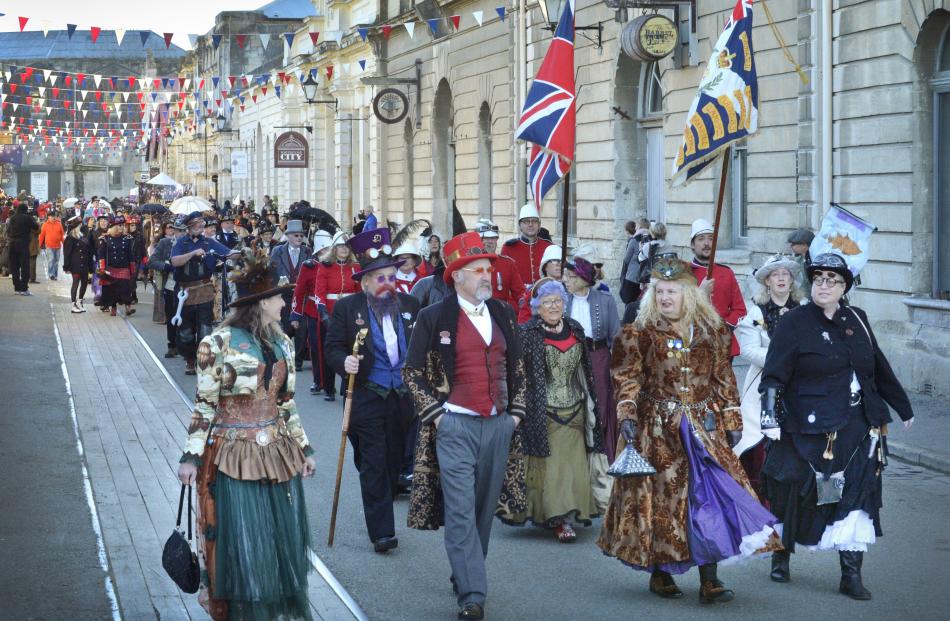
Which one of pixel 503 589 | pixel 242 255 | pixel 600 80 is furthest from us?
pixel 600 80

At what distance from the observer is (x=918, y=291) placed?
15.5m

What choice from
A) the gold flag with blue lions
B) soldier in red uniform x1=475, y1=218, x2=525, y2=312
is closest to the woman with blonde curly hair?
the gold flag with blue lions

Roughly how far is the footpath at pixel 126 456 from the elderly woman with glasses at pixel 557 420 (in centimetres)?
145

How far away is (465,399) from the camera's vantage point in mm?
7270

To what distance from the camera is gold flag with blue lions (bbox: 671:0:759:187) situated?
10.4 metres

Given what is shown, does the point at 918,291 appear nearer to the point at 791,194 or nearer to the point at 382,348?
the point at 791,194

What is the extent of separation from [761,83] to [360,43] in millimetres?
24231

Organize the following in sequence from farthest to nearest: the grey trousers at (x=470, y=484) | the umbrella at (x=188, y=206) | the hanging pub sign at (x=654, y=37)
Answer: the umbrella at (x=188, y=206)
the hanging pub sign at (x=654, y=37)
the grey trousers at (x=470, y=484)

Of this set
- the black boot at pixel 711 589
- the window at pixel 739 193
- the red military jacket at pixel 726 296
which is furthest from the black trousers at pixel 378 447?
the window at pixel 739 193

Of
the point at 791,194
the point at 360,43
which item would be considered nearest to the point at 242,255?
the point at 791,194

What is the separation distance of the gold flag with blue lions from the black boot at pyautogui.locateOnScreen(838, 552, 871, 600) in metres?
3.64

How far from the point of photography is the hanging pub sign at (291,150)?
42344mm

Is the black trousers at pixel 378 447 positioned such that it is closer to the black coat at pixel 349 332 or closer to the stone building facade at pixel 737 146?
the black coat at pixel 349 332

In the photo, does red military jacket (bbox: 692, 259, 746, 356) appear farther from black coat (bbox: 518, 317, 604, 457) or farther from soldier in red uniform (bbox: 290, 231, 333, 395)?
soldier in red uniform (bbox: 290, 231, 333, 395)
